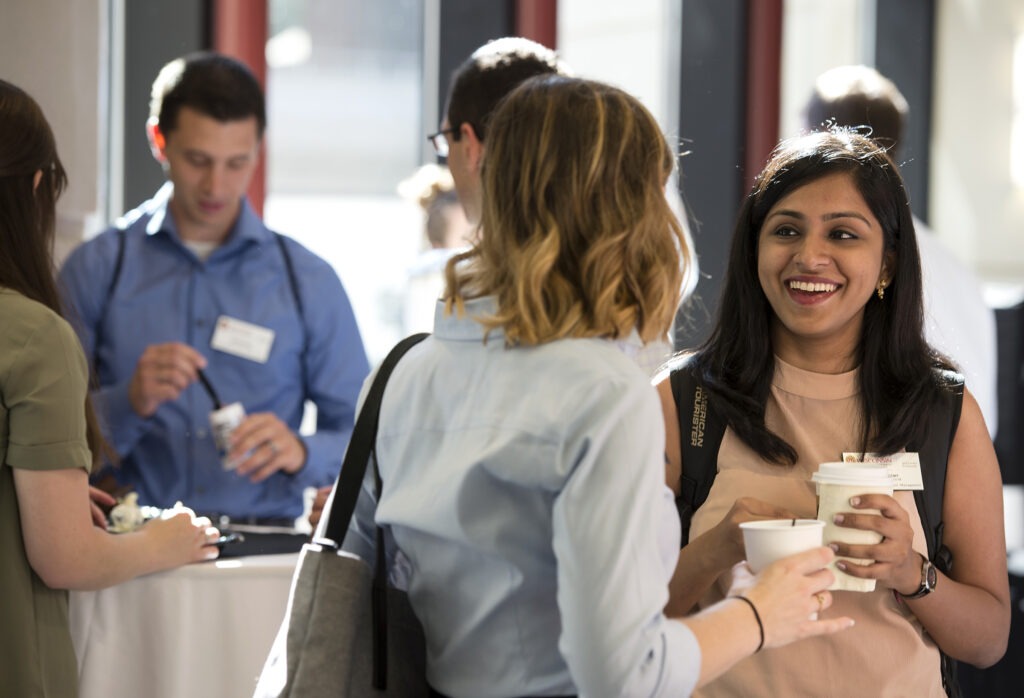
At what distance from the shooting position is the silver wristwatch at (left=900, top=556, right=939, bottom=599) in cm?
166

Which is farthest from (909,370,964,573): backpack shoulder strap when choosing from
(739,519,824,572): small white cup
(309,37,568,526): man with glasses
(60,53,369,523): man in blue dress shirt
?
(60,53,369,523): man in blue dress shirt

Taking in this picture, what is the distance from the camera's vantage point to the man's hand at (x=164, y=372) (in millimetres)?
2699

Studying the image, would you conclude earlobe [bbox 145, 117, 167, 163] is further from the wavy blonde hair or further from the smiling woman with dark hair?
the wavy blonde hair

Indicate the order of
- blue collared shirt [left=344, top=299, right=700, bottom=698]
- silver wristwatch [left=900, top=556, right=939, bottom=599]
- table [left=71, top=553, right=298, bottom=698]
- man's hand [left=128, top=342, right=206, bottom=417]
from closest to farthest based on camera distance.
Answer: blue collared shirt [left=344, top=299, right=700, bottom=698] → silver wristwatch [left=900, top=556, right=939, bottom=599] → table [left=71, top=553, right=298, bottom=698] → man's hand [left=128, top=342, right=206, bottom=417]

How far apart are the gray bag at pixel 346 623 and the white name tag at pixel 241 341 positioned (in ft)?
5.07

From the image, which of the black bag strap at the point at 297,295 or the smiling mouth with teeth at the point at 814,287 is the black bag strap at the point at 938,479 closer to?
the smiling mouth with teeth at the point at 814,287

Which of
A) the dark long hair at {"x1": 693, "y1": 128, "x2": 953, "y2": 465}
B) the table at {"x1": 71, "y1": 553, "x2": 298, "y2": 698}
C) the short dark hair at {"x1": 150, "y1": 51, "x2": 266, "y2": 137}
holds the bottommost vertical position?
the table at {"x1": 71, "y1": 553, "x2": 298, "y2": 698}

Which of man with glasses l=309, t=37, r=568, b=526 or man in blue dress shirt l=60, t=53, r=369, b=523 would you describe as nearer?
man with glasses l=309, t=37, r=568, b=526

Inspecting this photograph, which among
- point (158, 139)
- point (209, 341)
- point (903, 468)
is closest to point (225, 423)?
point (209, 341)

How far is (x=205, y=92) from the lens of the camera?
297cm

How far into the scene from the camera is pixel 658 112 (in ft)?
16.1

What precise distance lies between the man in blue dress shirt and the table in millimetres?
545

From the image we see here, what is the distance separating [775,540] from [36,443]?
107 centimetres

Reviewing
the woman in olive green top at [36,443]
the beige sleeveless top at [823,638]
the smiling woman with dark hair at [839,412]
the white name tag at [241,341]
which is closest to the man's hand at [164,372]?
the white name tag at [241,341]
